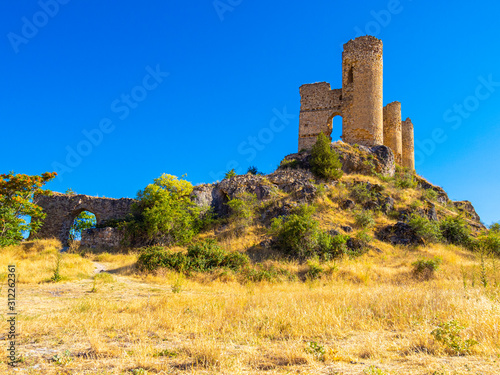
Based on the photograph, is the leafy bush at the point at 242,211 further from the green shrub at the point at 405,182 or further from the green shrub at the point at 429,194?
the green shrub at the point at 429,194

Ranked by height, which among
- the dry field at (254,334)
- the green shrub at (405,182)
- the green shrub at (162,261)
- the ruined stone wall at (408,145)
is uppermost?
the ruined stone wall at (408,145)

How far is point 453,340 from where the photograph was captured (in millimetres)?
4109

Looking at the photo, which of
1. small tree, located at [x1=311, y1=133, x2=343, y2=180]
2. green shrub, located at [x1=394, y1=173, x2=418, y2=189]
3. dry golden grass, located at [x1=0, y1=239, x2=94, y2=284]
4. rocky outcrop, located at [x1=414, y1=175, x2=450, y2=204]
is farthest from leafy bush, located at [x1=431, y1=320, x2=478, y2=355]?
rocky outcrop, located at [x1=414, y1=175, x2=450, y2=204]

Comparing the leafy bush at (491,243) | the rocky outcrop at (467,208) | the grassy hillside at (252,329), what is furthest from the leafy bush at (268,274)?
the rocky outcrop at (467,208)

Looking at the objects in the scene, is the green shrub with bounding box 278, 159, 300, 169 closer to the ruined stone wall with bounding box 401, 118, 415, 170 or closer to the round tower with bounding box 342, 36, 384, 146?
the round tower with bounding box 342, 36, 384, 146

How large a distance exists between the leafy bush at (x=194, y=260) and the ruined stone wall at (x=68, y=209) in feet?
28.2

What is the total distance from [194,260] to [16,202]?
10277mm

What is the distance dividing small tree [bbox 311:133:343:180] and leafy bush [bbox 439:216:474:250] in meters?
6.52

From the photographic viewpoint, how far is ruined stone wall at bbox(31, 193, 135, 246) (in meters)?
21.3

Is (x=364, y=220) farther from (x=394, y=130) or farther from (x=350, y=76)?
(x=350, y=76)

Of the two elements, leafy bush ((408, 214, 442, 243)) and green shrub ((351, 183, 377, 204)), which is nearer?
leafy bush ((408, 214, 442, 243))

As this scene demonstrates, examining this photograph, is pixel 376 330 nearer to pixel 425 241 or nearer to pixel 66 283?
pixel 66 283

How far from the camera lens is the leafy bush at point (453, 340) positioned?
400 centimetres

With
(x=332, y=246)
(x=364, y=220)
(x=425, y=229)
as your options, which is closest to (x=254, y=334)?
(x=332, y=246)
